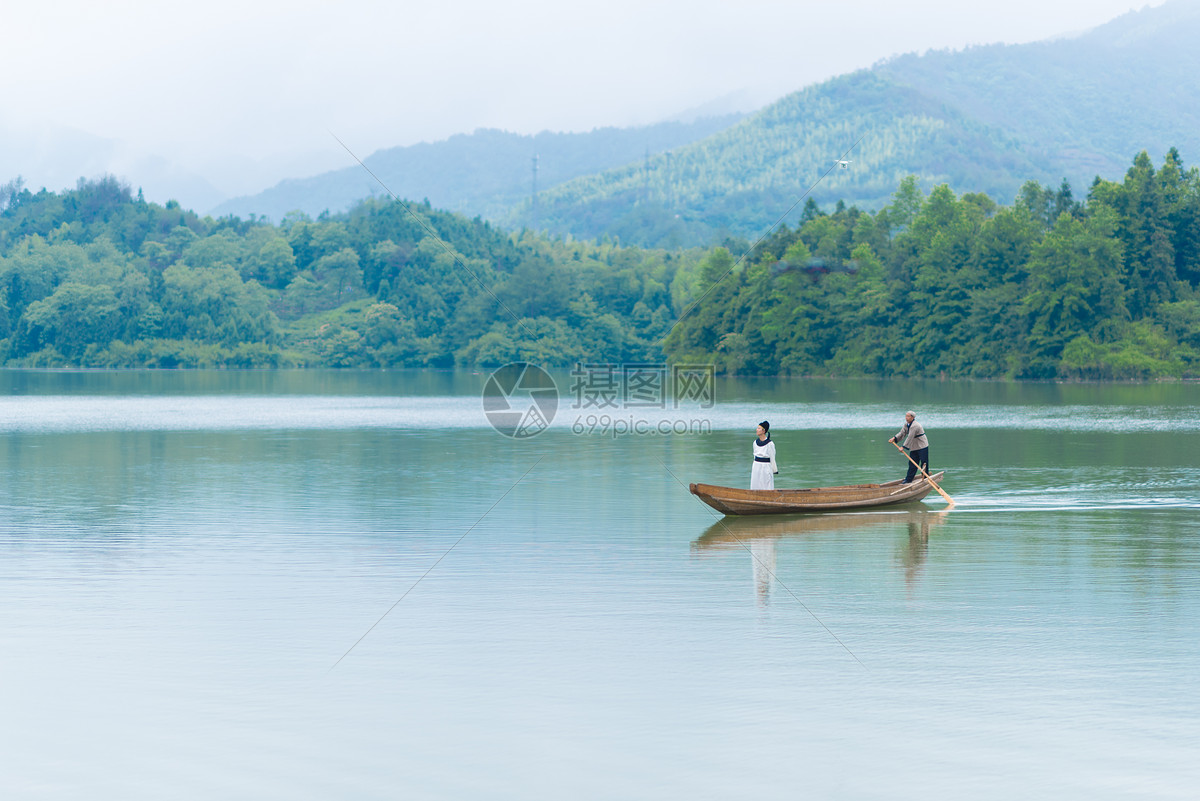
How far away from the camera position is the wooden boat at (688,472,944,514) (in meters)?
20.0

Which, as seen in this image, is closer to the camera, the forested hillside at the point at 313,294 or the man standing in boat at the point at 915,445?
the man standing in boat at the point at 915,445

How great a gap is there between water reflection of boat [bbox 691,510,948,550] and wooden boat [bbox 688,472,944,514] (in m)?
0.21

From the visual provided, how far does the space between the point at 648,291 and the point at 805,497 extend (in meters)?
118

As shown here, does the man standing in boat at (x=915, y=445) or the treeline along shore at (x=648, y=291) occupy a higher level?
the treeline along shore at (x=648, y=291)

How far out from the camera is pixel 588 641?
12023 mm

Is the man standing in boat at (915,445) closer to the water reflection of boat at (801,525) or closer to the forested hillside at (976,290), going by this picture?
the water reflection of boat at (801,525)

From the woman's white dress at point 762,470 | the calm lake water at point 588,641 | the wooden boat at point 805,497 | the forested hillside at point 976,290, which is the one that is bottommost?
the calm lake water at point 588,641

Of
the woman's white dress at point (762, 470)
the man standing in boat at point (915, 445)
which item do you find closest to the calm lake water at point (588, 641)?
the woman's white dress at point (762, 470)

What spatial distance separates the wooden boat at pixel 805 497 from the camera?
787 inches

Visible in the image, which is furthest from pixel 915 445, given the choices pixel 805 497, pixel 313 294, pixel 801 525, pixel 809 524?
pixel 313 294

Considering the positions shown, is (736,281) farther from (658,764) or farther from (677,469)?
(658,764)

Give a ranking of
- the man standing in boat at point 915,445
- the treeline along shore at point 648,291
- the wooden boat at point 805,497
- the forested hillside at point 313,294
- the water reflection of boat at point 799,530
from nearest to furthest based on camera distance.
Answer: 1. the water reflection of boat at point 799,530
2. the wooden boat at point 805,497
3. the man standing in boat at point 915,445
4. the treeline along shore at point 648,291
5. the forested hillside at point 313,294

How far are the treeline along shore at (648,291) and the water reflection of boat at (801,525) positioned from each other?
27.7 meters

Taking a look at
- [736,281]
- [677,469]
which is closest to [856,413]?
[677,469]
